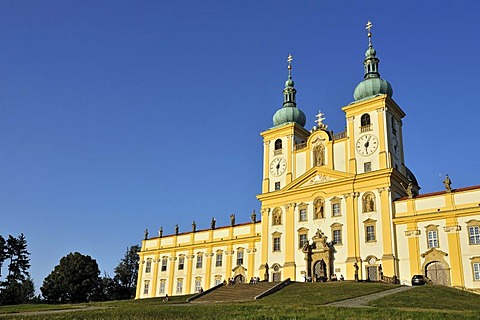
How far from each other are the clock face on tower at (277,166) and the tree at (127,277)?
142ft

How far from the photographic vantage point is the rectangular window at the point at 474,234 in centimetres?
3907

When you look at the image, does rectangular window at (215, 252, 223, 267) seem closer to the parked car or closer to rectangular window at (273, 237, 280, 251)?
rectangular window at (273, 237, 280, 251)

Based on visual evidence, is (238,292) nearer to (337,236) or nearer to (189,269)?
(337,236)

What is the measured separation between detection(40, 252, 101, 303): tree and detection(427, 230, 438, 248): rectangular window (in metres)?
54.0

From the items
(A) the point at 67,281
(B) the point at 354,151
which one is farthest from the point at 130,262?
(B) the point at 354,151

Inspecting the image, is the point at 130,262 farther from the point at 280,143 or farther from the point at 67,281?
the point at 280,143

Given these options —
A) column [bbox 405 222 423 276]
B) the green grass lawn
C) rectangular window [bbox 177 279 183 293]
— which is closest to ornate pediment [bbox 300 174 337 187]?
column [bbox 405 222 423 276]

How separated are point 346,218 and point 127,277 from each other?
185 ft

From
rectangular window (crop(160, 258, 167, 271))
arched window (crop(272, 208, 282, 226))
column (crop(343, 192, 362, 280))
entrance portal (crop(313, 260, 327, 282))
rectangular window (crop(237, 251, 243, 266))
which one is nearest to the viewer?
column (crop(343, 192, 362, 280))

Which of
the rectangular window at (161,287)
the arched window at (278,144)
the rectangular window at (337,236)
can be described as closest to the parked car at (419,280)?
the rectangular window at (337,236)

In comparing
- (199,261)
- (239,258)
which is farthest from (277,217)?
(199,261)

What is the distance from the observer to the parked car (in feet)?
127

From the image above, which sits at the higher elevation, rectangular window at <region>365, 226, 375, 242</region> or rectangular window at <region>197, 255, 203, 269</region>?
rectangular window at <region>365, 226, 375, 242</region>

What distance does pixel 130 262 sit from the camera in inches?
3666
